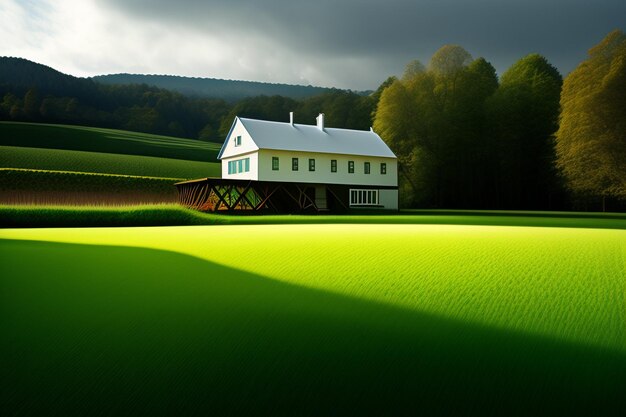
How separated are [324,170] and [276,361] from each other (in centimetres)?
3470

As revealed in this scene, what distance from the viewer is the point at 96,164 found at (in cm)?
5247

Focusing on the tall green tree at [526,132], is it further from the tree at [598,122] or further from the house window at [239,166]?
the house window at [239,166]

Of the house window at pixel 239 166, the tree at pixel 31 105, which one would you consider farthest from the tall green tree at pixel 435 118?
the tree at pixel 31 105

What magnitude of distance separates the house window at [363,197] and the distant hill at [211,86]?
143 metres

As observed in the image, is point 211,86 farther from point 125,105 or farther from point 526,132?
point 526,132

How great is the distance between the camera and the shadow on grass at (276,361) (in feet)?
9.45

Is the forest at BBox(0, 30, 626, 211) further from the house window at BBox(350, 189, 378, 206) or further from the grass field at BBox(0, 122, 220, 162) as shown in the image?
the grass field at BBox(0, 122, 220, 162)

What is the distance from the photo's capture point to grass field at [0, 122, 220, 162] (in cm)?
6875

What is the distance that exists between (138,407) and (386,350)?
1.65 metres

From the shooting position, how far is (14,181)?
111ft

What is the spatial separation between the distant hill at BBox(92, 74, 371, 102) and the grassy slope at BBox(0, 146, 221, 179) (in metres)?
125

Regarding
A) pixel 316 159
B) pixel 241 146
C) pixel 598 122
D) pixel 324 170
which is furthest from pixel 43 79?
pixel 598 122

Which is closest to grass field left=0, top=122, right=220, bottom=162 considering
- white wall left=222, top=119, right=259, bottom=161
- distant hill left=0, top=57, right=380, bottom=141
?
distant hill left=0, top=57, right=380, bottom=141

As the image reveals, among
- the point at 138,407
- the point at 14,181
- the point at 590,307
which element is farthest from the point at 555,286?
the point at 14,181
